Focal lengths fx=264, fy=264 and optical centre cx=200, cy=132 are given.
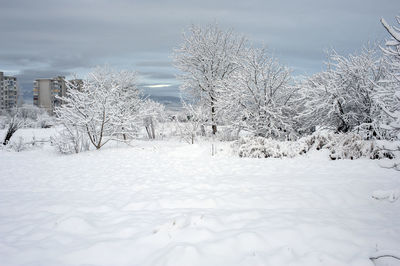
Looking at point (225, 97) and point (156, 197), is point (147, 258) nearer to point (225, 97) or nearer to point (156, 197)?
point (156, 197)

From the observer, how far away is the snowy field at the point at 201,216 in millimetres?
2582

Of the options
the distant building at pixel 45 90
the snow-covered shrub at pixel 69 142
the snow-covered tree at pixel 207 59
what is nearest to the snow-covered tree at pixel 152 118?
the snow-covered tree at pixel 207 59

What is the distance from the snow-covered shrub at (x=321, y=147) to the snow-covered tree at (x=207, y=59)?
8154mm

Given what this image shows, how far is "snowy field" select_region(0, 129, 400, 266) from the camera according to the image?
8.47ft

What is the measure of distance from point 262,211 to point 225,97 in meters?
10.00

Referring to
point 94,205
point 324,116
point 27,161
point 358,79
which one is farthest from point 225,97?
point 94,205

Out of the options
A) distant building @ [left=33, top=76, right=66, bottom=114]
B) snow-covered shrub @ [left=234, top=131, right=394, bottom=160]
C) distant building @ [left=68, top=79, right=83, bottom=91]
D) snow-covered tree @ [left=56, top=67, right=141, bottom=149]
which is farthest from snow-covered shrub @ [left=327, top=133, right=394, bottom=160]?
distant building @ [left=33, top=76, right=66, bottom=114]

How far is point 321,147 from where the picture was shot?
8602mm

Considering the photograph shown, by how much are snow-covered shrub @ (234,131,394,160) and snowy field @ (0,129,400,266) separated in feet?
2.34

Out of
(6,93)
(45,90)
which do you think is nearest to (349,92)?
(45,90)

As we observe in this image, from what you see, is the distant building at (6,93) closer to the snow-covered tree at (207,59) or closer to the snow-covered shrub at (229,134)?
the snow-covered tree at (207,59)

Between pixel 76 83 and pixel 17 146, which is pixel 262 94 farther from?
pixel 17 146

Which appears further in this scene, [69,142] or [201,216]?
[69,142]

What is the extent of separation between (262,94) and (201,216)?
9.72 meters
